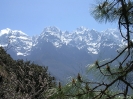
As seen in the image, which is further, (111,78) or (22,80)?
(22,80)

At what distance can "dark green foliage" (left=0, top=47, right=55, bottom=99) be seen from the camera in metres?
7.71

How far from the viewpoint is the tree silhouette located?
2.30 meters

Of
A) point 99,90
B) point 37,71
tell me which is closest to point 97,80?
point 99,90

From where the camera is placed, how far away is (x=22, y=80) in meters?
11.0

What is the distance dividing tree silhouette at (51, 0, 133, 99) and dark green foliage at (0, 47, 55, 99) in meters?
4.82

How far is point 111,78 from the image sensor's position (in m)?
2.48

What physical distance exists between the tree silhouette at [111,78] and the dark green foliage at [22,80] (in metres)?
4.82

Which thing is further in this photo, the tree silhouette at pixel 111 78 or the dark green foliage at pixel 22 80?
the dark green foliage at pixel 22 80

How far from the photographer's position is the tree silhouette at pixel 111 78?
7.56 feet

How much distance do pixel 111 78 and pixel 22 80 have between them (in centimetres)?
898

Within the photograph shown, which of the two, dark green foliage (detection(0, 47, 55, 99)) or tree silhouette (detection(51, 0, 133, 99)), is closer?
tree silhouette (detection(51, 0, 133, 99))

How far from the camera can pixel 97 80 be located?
2416 mm

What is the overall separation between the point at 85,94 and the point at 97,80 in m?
0.19

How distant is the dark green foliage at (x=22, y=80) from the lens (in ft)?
25.3
